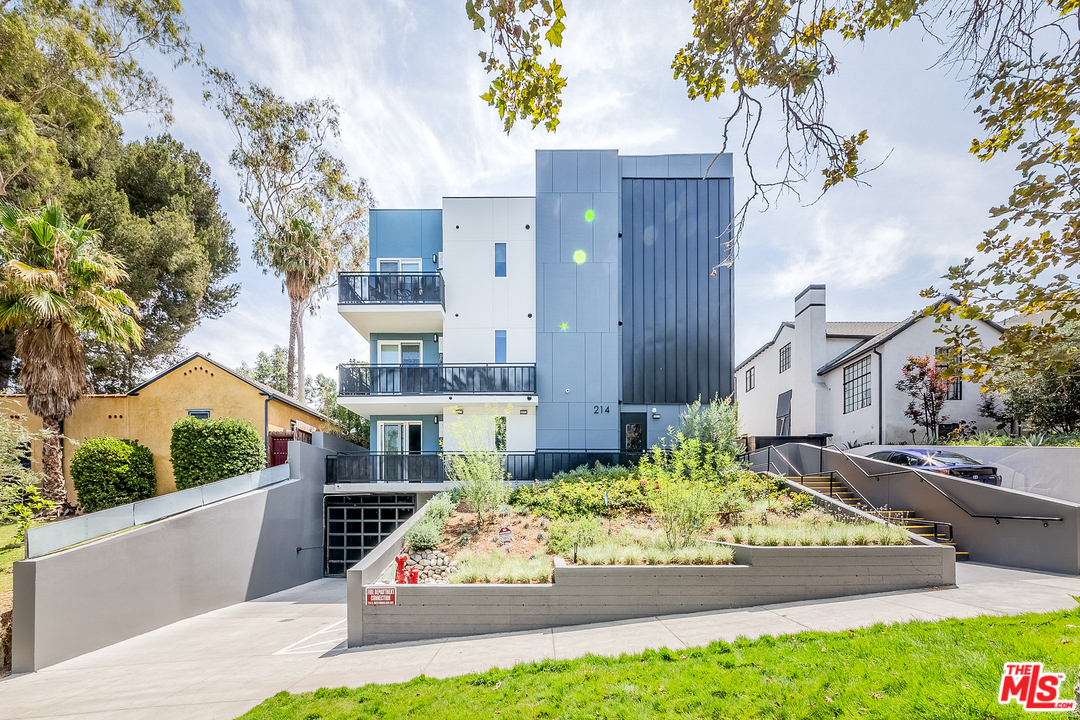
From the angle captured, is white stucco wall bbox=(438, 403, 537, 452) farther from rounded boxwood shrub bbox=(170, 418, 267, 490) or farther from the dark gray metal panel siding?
rounded boxwood shrub bbox=(170, 418, 267, 490)

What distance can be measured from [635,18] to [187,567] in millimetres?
12450

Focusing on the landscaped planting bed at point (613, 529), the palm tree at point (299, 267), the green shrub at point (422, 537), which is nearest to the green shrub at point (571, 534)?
the landscaped planting bed at point (613, 529)

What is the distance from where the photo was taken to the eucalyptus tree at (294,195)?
2252cm

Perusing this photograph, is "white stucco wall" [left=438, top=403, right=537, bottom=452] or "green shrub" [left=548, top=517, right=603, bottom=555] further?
"white stucco wall" [left=438, top=403, right=537, bottom=452]

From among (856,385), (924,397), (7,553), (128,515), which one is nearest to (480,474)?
(128,515)

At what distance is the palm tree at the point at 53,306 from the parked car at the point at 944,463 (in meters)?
21.0

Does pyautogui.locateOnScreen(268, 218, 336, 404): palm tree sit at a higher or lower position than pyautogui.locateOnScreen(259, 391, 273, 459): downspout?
higher

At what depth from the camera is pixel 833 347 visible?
21.1m

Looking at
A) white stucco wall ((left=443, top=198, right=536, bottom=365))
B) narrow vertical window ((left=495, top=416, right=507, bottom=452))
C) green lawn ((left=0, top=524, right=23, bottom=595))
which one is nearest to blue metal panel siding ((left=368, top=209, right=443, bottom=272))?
white stucco wall ((left=443, top=198, right=536, bottom=365))

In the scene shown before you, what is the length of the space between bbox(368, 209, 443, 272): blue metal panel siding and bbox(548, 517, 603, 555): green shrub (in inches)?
422

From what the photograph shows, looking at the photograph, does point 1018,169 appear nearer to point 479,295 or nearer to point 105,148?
point 479,295

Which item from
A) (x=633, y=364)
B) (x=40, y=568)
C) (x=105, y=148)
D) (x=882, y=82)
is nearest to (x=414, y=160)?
(x=882, y=82)

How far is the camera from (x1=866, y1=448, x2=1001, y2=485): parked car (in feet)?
35.3

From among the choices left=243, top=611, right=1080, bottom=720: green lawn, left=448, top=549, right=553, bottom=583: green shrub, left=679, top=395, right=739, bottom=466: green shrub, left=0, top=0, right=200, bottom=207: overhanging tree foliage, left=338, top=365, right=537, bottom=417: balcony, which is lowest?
left=448, top=549, right=553, bottom=583: green shrub
